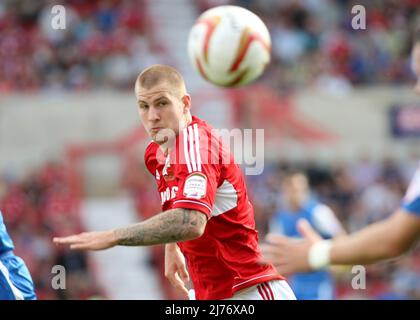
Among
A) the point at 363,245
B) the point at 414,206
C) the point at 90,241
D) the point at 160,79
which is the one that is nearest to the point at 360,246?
the point at 363,245

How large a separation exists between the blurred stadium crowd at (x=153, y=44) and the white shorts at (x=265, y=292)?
41.3 feet

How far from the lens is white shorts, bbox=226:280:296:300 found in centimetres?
625

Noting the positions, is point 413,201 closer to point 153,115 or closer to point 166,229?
point 166,229

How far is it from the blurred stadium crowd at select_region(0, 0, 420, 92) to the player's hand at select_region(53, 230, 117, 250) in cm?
1316

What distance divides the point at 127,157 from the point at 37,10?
504cm

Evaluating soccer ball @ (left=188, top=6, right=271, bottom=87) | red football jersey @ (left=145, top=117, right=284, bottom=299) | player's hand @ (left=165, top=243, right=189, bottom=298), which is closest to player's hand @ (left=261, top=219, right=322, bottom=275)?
red football jersey @ (left=145, top=117, right=284, bottom=299)

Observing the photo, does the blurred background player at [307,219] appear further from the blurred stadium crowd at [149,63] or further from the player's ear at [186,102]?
the player's ear at [186,102]

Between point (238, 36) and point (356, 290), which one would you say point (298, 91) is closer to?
point (356, 290)

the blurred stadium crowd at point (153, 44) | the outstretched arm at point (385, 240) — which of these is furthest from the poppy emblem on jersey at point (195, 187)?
the blurred stadium crowd at point (153, 44)

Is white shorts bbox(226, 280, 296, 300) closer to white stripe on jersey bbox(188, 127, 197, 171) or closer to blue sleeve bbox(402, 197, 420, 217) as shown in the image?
white stripe on jersey bbox(188, 127, 197, 171)

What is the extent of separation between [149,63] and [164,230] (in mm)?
14038

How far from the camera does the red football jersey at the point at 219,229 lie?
601 centimetres

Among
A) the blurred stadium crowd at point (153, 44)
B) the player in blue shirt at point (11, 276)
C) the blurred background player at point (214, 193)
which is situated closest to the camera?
the blurred background player at point (214, 193)

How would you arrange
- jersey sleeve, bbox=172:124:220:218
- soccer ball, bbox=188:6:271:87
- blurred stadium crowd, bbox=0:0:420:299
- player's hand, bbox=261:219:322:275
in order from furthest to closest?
blurred stadium crowd, bbox=0:0:420:299
soccer ball, bbox=188:6:271:87
jersey sleeve, bbox=172:124:220:218
player's hand, bbox=261:219:322:275
